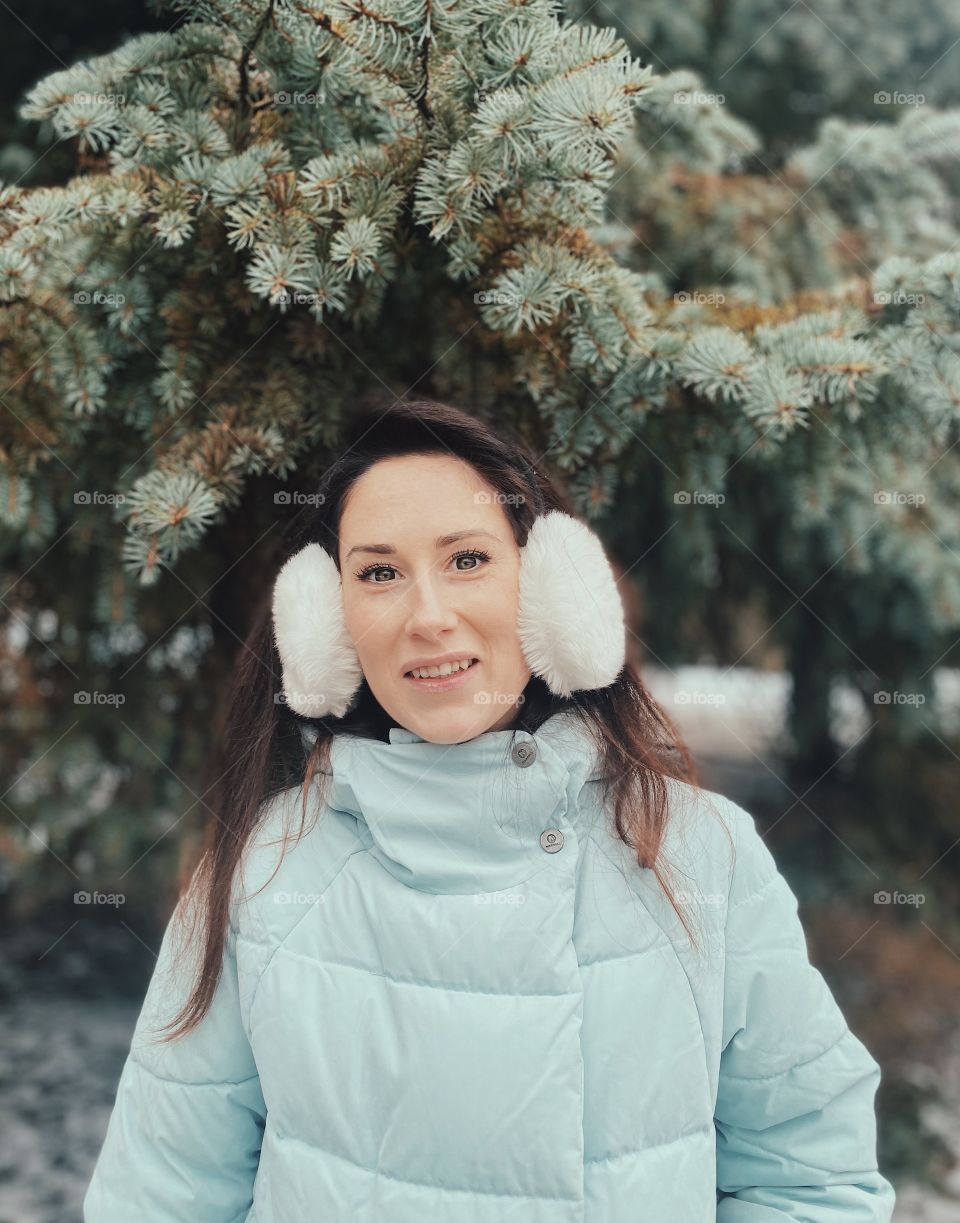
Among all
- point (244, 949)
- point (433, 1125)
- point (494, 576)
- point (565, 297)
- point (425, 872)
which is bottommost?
point (433, 1125)

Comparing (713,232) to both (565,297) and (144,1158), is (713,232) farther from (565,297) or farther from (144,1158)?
(144,1158)

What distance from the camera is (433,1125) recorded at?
104 cm

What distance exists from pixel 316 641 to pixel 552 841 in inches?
14.9

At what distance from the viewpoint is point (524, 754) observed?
112 centimetres

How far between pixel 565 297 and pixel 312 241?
350 mm

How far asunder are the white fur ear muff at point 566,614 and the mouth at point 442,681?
0.27ft

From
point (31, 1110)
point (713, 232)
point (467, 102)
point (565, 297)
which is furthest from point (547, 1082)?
point (31, 1110)

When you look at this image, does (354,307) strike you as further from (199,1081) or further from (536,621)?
(199,1081)

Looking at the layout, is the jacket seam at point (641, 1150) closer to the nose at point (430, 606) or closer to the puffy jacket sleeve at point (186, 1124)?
the puffy jacket sleeve at point (186, 1124)

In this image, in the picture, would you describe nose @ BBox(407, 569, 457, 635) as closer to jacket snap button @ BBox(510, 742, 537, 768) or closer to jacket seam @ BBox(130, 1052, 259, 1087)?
jacket snap button @ BBox(510, 742, 537, 768)

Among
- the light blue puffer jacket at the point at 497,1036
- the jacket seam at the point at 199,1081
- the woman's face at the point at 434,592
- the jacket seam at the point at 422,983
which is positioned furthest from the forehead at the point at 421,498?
the jacket seam at the point at 199,1081

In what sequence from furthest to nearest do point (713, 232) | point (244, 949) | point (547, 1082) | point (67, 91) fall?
point (713, 232) < point (67, 91) < point (244, 949) < point (547, 1082)

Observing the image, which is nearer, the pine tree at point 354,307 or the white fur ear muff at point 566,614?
the white fur ear muff at point 566,614

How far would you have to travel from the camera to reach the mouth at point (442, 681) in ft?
3.63
